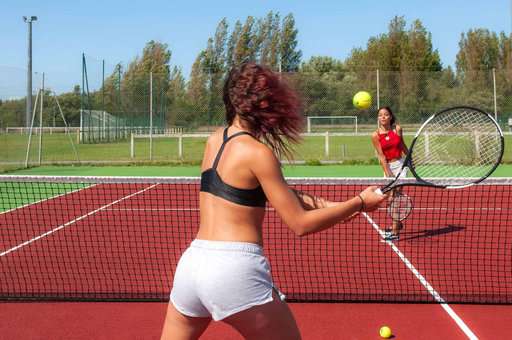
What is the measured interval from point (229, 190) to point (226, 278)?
1.14 feet

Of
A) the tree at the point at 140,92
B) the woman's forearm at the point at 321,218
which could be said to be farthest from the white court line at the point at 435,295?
the tree at the point at 140,92

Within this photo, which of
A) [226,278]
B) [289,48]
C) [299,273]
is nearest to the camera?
[226,278]

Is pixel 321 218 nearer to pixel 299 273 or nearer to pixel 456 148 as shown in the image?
pixel 299 273

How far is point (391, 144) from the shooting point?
8.34 meters

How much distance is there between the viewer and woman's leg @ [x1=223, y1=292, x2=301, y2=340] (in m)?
2.58

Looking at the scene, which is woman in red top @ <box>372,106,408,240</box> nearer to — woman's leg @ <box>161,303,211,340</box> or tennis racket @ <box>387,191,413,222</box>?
tennis racket @ <box>387,191,413,222</box>

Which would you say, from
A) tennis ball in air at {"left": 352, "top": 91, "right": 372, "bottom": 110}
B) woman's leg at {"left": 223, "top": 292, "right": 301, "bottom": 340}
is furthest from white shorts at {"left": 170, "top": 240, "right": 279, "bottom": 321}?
tennis ball in air at {"left": 352, "top": 91, "right": 372, "bottom": 110}

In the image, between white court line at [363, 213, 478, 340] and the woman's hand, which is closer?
the woman's hand

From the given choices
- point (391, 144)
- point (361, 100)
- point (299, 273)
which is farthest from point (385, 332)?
point (361, 100)

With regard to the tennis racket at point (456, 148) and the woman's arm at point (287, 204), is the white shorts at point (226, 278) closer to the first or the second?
the woman's arm at point (287, 204)

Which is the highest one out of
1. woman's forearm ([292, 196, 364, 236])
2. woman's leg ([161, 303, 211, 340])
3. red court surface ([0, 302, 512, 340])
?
woman's forearm ([292, 196, 364, 236])

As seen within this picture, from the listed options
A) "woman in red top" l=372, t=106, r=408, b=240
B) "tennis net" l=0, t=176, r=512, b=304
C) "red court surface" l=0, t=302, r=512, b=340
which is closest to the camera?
"red court surface" l=0, t=302, r=512, b=340

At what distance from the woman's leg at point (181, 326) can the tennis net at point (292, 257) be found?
101 inches

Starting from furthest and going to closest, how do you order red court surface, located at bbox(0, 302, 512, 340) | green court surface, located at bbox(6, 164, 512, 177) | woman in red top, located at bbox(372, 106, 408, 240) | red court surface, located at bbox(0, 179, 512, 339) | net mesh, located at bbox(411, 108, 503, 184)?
green court surface, located at bbox(6, 164, 512, 177) → woman in red top, located at bbox(372, 106, 408, 240) → net mesh, located at bbox(411, 108, 503, 184) → red court surface, located at bbox(0, 179, 512, 339) → red court surface, located at bbox(0, 302, 512, 340)
